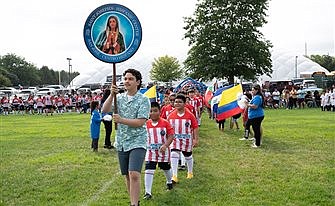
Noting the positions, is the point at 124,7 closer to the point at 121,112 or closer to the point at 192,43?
the point at 121,112

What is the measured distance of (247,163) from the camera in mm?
11273

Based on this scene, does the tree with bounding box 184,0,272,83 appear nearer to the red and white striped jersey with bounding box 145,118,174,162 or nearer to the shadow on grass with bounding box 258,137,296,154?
the shadow on grass with bounding box 258,137,296,154

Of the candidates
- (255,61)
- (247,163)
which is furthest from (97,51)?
(255,61)

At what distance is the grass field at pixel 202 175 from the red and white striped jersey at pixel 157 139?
60 centimetres

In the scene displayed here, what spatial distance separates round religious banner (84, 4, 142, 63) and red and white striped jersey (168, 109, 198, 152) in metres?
3.06

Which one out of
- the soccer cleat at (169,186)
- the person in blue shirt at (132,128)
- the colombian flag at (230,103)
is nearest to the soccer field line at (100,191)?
the soccer cleat at (169,186)

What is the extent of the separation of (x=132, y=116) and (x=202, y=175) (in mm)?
3898

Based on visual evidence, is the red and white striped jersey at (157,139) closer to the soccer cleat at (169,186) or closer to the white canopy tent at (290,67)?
the soccer cleat at (169,186)

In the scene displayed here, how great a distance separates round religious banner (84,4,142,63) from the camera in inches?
256

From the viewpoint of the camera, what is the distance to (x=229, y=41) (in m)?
51.6

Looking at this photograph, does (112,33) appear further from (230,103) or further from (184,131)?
(230,103)

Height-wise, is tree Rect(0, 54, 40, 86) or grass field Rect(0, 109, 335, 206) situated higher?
tree Rect(0, 54, 40, 86)

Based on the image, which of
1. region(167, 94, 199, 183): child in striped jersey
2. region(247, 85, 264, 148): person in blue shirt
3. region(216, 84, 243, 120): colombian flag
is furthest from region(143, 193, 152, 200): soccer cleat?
region(216, 84, 243, 120): colombian flag

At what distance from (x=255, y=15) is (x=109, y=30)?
1885 inches
